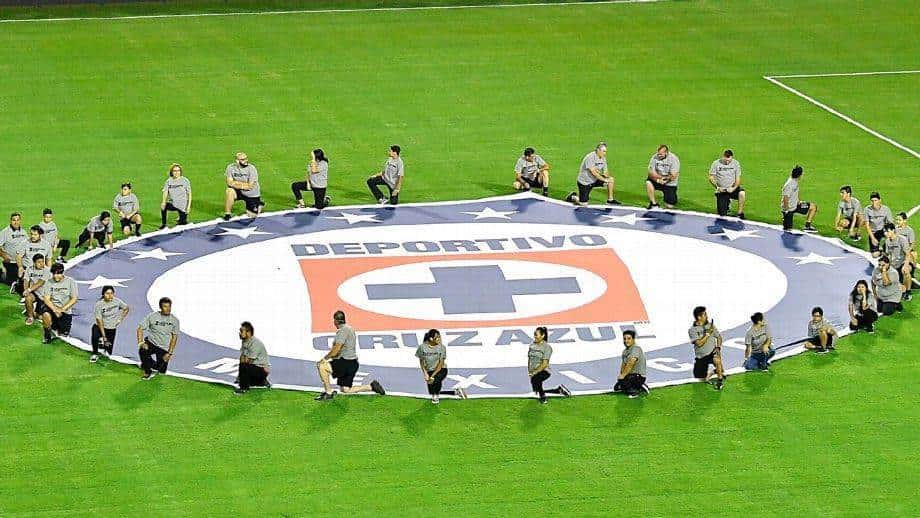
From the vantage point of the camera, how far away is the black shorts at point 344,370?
92.1 ft

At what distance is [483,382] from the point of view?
2877 cm

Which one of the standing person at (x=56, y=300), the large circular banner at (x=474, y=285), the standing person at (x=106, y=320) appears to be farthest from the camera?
the standing person at (x=56, y=300)

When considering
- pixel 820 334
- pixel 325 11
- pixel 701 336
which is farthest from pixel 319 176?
pixel 325 11

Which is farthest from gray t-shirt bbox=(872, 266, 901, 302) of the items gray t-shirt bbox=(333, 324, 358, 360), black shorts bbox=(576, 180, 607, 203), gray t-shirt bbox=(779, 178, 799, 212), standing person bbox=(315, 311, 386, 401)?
gray t-shirt bbox=(333, 324, 358, 360)

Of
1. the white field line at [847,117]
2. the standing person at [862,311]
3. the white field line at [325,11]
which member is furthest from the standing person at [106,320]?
the white field line at [325,11]

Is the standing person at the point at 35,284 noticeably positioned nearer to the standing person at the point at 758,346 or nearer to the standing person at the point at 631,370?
the standing person at the point at 631,370

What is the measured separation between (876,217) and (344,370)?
13.3 meters

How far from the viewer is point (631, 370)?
28.1 m

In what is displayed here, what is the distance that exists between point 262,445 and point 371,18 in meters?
33.0

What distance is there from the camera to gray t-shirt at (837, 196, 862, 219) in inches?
1420

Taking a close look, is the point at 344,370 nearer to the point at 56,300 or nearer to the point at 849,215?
the point at 56,300

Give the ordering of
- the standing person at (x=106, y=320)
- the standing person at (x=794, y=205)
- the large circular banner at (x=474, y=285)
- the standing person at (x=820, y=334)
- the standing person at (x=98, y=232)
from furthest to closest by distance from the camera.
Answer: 1. the standing person at (x=794, y=205)
2. the standing person at (x=98, y=232)
3. the standing person at (x=820, y=334)
4. the large circular banner at (x=474, y=285)
5. the standing person at (x=106, y=320)

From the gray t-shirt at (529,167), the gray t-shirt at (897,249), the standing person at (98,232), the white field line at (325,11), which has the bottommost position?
the standing person at (98,232)

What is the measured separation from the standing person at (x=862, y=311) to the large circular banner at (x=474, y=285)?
422 mm
